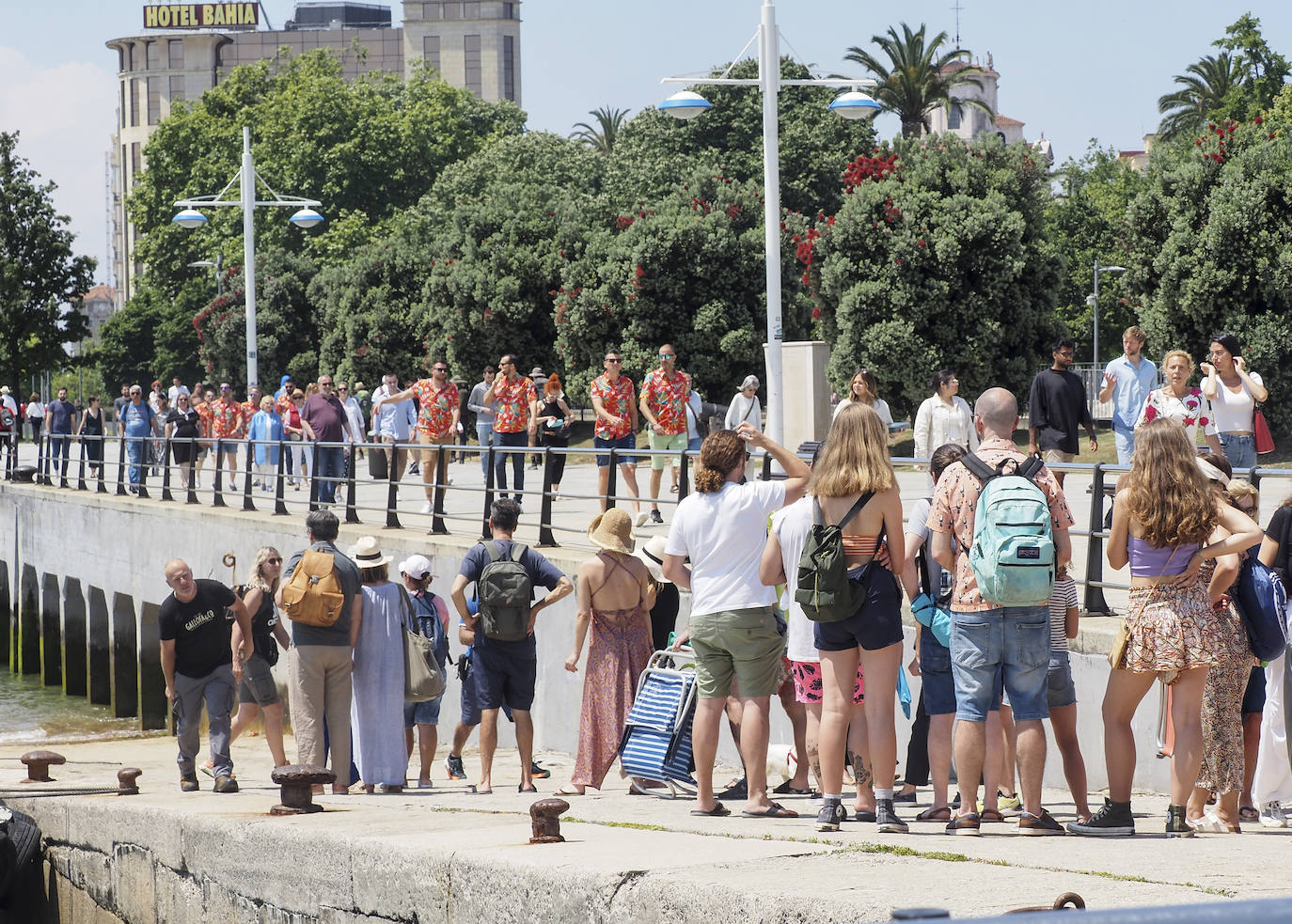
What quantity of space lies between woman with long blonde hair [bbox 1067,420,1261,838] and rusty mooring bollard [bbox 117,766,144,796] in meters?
5.60

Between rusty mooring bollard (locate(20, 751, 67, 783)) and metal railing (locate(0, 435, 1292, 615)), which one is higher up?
metal railing (locate(0, 435, 1292, 615))

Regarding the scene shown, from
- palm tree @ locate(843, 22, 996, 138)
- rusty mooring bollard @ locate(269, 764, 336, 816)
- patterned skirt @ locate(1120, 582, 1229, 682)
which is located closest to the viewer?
patterned skirt @ locate(1120, 582, 1229, 682)

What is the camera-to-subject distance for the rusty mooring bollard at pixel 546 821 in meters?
6.19

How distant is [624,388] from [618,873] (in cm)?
1008

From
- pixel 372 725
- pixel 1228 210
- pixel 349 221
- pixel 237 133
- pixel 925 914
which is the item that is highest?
pixel 237 133

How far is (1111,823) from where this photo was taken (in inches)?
251

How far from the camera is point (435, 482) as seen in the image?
15.2m

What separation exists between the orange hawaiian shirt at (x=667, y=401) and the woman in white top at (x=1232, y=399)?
5585 millimetres

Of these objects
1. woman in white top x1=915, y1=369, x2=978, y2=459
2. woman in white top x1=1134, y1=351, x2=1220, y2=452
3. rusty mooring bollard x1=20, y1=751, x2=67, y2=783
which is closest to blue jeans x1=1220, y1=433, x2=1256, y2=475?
woman in white top x1=1134, y1=351, x2=1220, y2=452

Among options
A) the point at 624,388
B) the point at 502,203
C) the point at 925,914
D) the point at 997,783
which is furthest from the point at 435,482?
the point at 502,203

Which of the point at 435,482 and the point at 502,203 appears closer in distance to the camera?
the point at 435,482

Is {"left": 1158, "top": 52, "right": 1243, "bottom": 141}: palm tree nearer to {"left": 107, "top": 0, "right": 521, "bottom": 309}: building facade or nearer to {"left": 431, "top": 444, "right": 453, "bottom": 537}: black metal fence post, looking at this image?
{"left": 431, "top": 444, "right": 453, "bottom": 537}: black metal fence post

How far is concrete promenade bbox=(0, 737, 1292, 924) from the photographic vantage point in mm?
4863

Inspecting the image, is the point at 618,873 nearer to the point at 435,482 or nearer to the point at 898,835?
the point at 898,835
